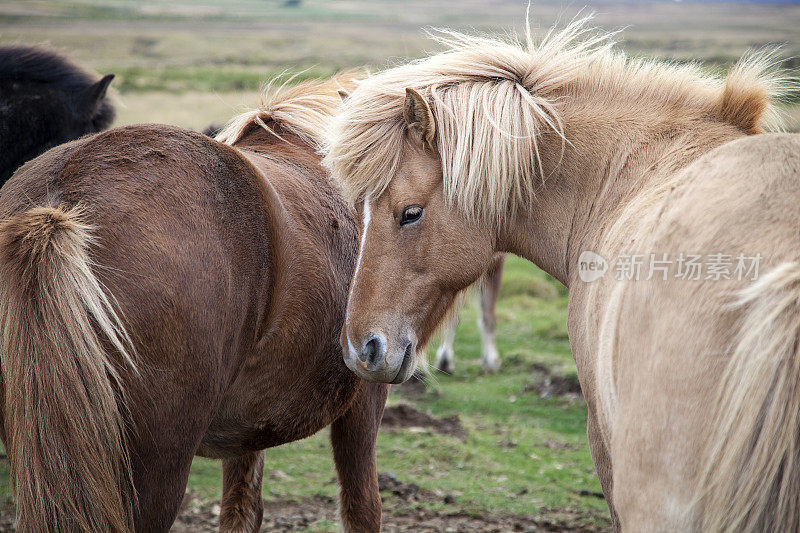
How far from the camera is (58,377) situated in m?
1.75

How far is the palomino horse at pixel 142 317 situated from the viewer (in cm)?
176

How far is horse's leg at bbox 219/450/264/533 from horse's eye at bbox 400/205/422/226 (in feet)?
6.09

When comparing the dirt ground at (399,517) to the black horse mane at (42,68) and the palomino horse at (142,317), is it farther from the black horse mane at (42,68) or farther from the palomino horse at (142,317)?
the black horse mane at (42,68)

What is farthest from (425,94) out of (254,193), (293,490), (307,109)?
(293,490)

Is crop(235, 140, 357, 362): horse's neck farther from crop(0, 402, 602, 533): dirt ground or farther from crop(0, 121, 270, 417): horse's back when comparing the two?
crop(0, 402, 602, 533): dirt ground

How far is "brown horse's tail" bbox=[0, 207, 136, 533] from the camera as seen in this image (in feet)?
5.74

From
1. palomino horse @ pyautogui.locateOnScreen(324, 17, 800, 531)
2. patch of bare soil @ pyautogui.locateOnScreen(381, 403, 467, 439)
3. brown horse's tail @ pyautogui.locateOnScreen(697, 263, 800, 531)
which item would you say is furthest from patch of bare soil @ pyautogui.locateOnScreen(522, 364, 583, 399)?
brown horse's tail @ pyautogui.locateOnScreen(697, 263, 800, 531)

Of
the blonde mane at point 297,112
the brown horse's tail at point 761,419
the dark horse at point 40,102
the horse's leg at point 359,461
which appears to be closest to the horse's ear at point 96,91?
the dark horse at point 40,102

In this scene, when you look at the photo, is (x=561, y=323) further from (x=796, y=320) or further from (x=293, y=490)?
(x=796, y=320)

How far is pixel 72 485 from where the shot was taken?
1758 millimetres

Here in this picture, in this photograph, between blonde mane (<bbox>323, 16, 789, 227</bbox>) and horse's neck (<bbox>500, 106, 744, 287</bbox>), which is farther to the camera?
blonde mane (<bbox>323, 16, 789, 227</bbox>)

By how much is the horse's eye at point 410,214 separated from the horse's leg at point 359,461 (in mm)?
1160

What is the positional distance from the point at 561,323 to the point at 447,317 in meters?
6.28

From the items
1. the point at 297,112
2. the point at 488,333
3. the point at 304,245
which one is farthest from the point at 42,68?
the point at 488,333
